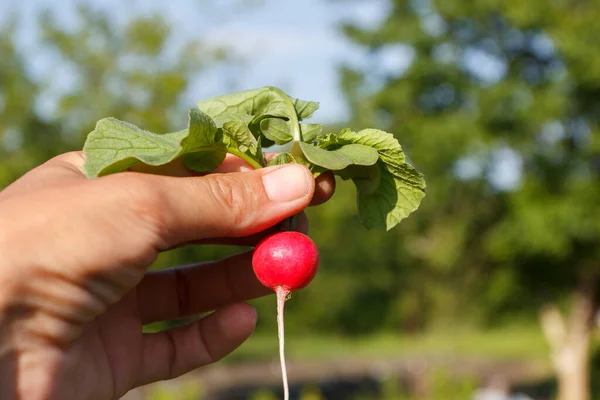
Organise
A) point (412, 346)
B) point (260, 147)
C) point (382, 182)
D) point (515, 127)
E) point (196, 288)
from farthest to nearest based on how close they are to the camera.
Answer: point (412, 346) → point (515, 127) → point (196, 288) → point (382, 182) → point (260, 147)

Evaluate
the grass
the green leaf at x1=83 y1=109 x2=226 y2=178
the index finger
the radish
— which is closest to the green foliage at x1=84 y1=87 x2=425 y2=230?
the green leaf at x1=83 y1=109 x2=226 y2=178

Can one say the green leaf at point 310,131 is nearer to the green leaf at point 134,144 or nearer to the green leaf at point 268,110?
the green leaf at point 268,110

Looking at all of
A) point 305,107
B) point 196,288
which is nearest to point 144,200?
point 305,107

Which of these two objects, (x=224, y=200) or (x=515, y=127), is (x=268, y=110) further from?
(x=515, y=127)

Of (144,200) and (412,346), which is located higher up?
(412,346)

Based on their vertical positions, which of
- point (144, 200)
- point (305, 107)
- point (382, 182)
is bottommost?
point (144, 200)

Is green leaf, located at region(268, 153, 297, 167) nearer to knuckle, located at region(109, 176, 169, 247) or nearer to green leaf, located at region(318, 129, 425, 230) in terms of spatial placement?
green leaf, located at region(318, 129, 425, 230)

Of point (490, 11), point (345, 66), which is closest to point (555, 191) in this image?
point (490, 11)
